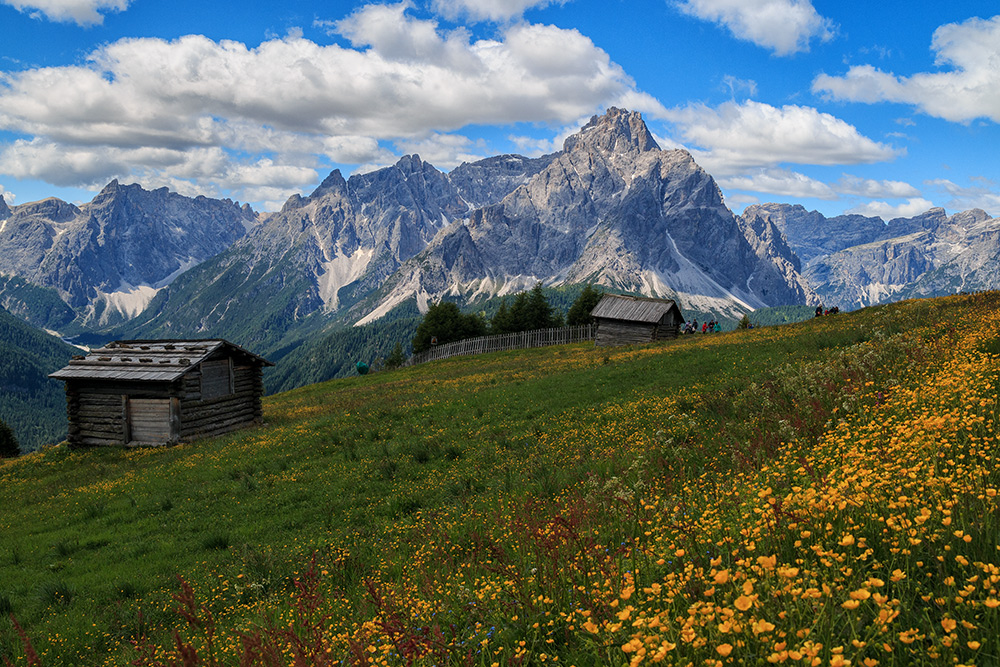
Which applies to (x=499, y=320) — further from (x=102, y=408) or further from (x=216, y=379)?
(x=102, y=408)

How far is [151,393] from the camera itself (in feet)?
94.8

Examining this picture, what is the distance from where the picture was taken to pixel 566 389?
26.1 metres

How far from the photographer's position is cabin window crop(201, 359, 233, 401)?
30.1 metres

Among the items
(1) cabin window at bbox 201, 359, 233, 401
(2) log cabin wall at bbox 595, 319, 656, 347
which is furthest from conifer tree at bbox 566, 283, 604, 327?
(1) cabin window at bbox 201, 359, 233, 401

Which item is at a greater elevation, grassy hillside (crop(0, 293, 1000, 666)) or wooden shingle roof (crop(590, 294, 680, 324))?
wooden shingle roof (crop(590, 294, 680, 324))

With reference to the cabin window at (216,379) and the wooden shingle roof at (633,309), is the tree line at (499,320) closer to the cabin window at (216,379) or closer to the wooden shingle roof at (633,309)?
the wooden shingle roof at (633,309)

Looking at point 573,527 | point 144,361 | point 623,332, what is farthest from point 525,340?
point 573,527

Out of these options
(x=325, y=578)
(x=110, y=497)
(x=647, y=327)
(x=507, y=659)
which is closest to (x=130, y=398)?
(x=110, y=497)

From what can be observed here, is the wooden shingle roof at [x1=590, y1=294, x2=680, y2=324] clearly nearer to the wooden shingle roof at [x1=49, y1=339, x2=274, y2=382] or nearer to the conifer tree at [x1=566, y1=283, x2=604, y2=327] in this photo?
the conifer tree at [x1=566, y1=283, x2=604, y2=327]

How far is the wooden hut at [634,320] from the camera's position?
175ft

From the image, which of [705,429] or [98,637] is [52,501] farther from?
[705,429]

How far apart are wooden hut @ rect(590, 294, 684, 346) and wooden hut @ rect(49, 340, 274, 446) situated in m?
36.1

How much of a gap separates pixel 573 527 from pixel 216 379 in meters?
30.1

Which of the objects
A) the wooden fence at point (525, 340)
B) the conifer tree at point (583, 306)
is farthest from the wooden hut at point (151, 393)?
the conifer tree at point (583, 306)
